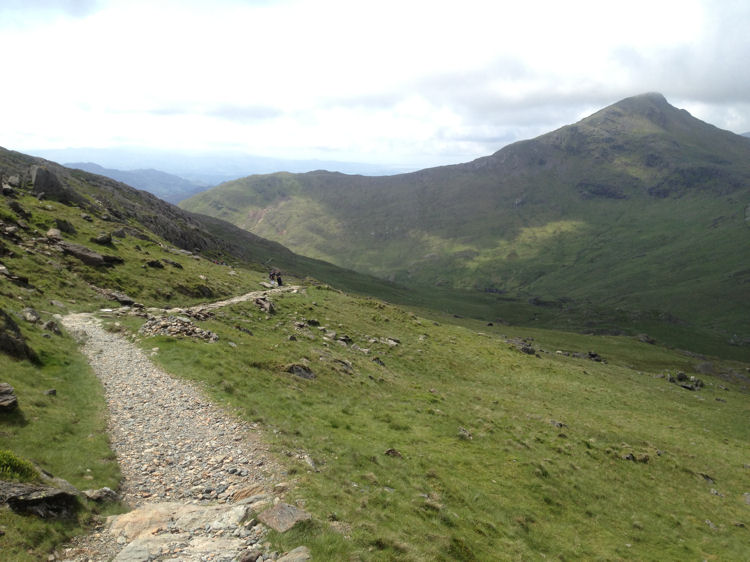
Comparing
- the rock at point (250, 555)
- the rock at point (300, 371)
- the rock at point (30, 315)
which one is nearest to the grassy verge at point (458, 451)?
the rock at point (300, 371)

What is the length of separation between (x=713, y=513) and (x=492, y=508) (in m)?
21.4

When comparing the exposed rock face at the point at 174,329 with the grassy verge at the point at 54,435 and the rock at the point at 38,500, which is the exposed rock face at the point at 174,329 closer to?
the grassy verge at the point at 54,435

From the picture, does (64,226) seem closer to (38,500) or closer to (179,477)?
(179,477)

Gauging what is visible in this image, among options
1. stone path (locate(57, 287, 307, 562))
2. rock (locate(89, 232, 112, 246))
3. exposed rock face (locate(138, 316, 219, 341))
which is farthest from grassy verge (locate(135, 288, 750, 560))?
rock (locate(89, 232, 112, 246))

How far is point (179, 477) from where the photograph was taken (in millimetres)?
16500

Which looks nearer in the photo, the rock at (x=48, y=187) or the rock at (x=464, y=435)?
the rock at (x=464, y=435)

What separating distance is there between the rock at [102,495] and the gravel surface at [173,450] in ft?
1.75

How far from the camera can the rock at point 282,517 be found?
42.5ft

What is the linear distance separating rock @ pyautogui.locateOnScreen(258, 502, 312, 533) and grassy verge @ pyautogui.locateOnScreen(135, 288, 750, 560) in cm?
46

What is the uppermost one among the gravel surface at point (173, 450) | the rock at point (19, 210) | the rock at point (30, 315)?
the rock at point (19, 210)

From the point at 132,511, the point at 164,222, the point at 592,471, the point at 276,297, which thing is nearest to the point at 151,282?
the point at 276,297

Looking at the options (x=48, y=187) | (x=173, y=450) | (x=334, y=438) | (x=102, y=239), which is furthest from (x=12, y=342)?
(x=48, y=187)

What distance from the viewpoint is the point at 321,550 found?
1216 centimetres

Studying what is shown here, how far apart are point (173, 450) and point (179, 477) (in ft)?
7.39
